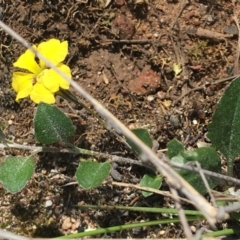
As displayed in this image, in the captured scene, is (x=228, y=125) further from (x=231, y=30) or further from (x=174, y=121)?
(x=231, y=30)

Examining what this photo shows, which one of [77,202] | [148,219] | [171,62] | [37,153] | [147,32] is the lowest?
[148,219]

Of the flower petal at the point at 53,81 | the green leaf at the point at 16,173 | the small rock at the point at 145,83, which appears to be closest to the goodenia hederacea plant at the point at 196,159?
the small rock at the point at 145,83

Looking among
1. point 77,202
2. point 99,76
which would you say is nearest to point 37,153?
point 77,202

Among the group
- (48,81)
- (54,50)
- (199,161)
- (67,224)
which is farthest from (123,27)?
(67,224)

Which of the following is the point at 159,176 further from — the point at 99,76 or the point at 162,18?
the point at 162,18

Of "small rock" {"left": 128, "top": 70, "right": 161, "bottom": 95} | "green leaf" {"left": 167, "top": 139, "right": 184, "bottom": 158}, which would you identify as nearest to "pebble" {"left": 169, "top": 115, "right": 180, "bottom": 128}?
"small rock" {"left": 128, "top": 70, "right": 161, "bottom": 95}

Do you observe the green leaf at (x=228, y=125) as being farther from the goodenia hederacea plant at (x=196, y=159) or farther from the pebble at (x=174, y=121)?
the pebble at (x=174, y=121)

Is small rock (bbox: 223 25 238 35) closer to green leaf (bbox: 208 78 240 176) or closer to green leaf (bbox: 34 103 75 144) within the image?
green leaf (bbox: 208 78 240 176)
